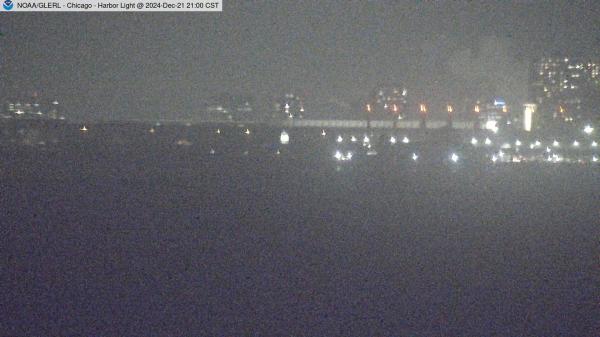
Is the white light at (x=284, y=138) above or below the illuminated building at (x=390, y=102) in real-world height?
below

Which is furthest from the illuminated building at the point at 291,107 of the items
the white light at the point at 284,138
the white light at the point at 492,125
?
the white light at the point at 492,125

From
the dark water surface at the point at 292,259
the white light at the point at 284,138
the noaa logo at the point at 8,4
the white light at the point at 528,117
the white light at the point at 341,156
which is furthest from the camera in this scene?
the white light at the point at 528,117

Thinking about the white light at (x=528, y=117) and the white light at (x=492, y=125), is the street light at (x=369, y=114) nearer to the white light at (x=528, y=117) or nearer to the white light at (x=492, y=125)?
the white light at (x=492, y=125)

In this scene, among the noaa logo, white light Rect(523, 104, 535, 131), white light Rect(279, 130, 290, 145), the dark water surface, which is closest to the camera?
the dark water surface

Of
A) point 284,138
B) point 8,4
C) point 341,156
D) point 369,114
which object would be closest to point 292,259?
point 8,4

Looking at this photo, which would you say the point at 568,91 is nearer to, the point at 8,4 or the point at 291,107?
the point at 291,107

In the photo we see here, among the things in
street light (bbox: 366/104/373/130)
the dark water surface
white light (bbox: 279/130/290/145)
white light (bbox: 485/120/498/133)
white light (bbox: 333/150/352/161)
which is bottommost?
the dark water surface

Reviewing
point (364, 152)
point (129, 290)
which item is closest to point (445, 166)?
point (364, 152)

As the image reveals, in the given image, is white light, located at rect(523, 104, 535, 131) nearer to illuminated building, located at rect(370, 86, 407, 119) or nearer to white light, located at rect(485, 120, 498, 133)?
white light, located at rect(485, 120, 498, 133)

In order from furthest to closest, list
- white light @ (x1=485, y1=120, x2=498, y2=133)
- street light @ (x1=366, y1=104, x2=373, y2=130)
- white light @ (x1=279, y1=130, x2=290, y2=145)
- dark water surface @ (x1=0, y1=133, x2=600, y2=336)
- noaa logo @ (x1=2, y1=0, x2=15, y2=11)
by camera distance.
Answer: white light @ (x1=485, y1=120, x2=498, y2=133) < street light @ (x1=366, y1=104, x2=373, y2=130) < white light @ (x1=279, y1=130, x2=290, y2=145) < noaa logo @ (x1=2, y1=0, x2=15, y2=11) < dark water surface @ (x1=0, y1=133, x2=600, y2=336)

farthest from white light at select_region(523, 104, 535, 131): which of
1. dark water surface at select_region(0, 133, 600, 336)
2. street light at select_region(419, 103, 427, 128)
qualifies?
dark water surface at select_region(0, 133, 600, 336)
